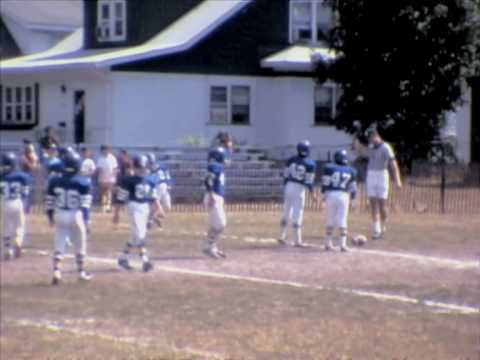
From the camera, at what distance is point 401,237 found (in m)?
19.5

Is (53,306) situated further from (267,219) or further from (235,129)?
(235,129)

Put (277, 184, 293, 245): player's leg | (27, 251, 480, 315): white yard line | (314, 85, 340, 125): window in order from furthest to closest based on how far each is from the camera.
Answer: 1. (314, 85, 340, 125): window
2. (277, 184, 293, 245): player's leg
3. (27, 251, 480, 315): white yard line

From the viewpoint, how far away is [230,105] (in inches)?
1734

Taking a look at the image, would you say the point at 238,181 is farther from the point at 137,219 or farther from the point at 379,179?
the point at 137,219

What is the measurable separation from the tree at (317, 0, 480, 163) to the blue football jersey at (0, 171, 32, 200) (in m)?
7.90

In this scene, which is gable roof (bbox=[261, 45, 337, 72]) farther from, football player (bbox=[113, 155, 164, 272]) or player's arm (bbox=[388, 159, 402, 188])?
football player (bbox=[113, 155, 164, 272])

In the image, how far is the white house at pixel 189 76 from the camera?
42125 mm

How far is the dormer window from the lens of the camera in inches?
1767

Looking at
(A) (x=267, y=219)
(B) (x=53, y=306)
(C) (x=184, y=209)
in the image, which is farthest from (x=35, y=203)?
(B) (x=53, y=306)

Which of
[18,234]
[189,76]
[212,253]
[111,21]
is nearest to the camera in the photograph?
[212,253]

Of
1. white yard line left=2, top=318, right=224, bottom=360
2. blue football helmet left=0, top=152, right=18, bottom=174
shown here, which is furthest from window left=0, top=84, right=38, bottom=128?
white yard line left=2, top=318, right=224, bottom=360

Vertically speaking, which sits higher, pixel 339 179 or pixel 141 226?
pixel 339 179

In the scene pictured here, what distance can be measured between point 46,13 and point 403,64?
1293 centimetres

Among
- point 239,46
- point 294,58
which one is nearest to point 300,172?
point 294,58
